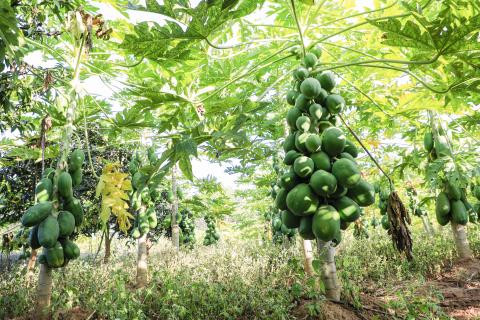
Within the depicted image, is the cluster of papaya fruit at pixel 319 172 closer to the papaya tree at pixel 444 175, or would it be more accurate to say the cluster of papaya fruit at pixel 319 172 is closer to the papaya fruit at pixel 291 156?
the papaya fruit at pixel 291 156

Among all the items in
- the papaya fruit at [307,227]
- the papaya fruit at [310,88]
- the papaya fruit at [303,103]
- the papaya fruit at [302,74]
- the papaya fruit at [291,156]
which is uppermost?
the papaya fruit at [302,74]

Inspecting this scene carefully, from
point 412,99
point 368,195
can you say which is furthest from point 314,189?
point 412,99

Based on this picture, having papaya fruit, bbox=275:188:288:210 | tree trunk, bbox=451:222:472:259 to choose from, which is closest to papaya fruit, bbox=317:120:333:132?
papaya fruit, bbox=275:188:288:210

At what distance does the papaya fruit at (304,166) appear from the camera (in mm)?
1737

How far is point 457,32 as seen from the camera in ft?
5.27

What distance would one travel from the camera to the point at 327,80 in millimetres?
2104

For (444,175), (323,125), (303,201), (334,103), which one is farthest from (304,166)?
(444,175)

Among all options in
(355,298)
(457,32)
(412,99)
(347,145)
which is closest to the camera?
(457,32)

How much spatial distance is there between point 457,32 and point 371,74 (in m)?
2.07

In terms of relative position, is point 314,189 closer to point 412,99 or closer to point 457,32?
point 457,32

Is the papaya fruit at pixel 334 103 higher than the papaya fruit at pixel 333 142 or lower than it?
higher

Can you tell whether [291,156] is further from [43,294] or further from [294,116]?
[43,294]

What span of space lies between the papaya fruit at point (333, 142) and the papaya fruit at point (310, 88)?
0.93 feet

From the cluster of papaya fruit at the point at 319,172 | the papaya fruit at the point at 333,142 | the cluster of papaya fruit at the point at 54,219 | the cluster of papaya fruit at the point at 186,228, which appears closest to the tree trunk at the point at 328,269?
the cluster of papaya fruit at the point at 319,172
